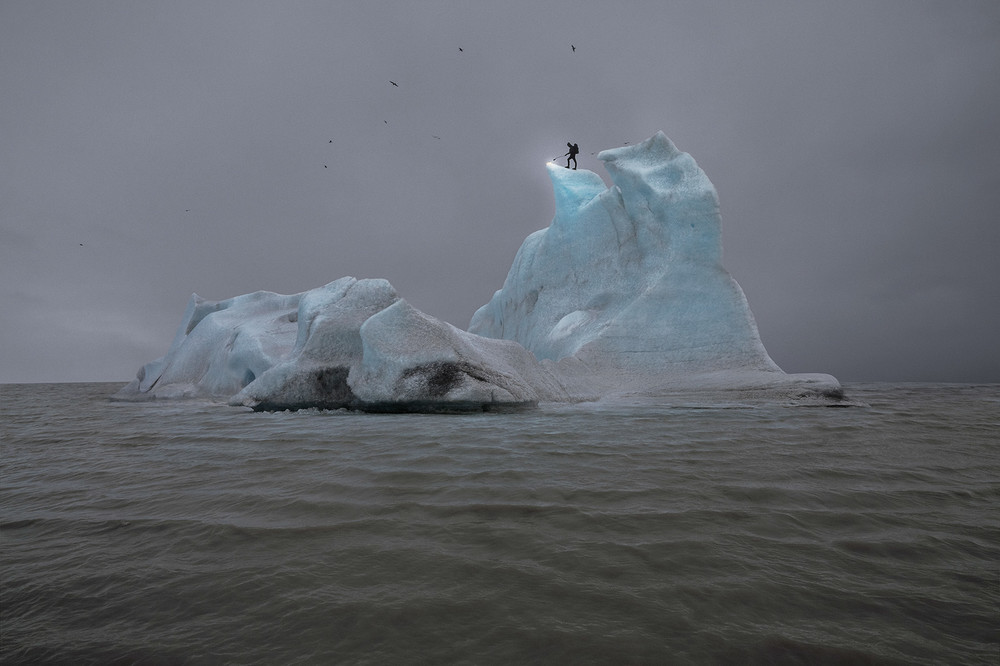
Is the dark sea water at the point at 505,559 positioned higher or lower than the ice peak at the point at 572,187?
lower

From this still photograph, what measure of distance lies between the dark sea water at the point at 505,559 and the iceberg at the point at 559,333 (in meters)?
4.62

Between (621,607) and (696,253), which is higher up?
(696,253)

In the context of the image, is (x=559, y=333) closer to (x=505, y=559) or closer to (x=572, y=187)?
(x=572, y=187)

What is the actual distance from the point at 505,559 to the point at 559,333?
14.7 m

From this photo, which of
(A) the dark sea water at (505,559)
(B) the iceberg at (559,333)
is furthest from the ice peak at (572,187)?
(A) the dark sea water at (505,559)

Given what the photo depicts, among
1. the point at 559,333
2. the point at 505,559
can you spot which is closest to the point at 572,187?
the point at 559,333

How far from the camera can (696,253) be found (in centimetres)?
1420

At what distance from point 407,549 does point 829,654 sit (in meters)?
1.52

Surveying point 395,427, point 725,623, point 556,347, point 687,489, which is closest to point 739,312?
point 556,347

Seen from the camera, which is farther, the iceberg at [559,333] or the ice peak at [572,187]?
the ice peak at [572,187]

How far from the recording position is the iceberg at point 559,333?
8.67 m

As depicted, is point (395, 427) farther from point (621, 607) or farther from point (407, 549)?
point (621, 607)

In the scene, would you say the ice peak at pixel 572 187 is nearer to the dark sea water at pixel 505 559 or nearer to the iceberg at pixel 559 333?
the iceberg at pixel 559 333

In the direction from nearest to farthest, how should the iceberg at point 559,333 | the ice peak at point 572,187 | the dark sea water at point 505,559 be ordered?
the dark sea water at point 505,559 < the iceberg at point 559,333 < the ice peak at point 572,187
